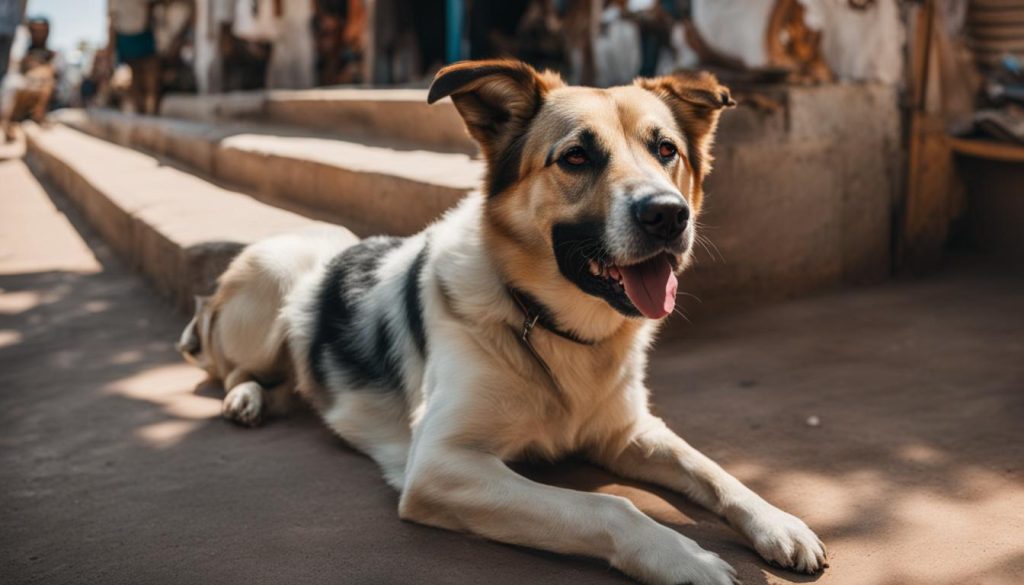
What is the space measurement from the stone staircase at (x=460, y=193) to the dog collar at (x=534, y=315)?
60.1 inches

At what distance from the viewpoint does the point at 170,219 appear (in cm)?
558

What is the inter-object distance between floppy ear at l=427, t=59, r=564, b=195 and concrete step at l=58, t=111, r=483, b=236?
1.33 metres

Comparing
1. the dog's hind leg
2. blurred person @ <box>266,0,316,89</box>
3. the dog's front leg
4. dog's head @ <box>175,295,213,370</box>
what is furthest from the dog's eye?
blurred person @ <box>266,0,316,89</box>

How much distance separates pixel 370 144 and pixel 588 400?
4.43 meters

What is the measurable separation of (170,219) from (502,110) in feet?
11.2

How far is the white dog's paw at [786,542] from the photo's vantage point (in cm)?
231

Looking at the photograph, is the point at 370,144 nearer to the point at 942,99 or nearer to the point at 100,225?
the point at 100,225

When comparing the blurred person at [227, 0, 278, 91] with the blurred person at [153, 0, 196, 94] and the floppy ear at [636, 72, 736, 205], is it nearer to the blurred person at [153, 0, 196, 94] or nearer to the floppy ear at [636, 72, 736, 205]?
the blurred person at [153, 0, 196, 94]

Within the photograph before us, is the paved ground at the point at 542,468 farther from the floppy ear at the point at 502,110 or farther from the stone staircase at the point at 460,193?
the floppy ear at the point at 502,110

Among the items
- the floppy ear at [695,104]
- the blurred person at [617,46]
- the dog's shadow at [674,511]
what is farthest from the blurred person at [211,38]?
the dog's shadow at [674,511]

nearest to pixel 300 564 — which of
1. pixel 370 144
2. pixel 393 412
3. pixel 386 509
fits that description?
pixel 386 509

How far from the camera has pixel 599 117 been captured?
2.74 metres

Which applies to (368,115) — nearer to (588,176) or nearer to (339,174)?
(339,174)

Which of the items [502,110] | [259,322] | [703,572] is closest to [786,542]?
[703,572]
